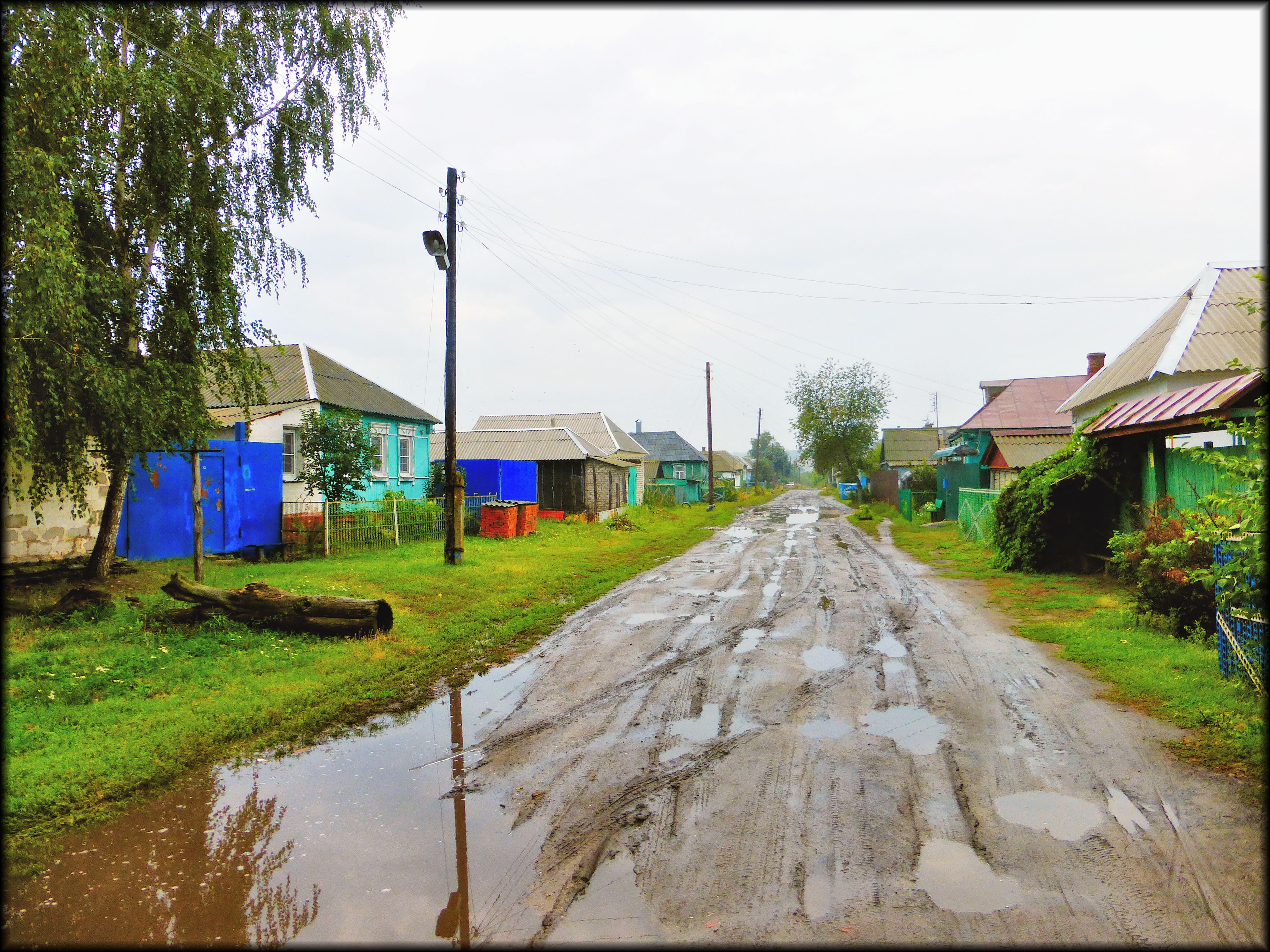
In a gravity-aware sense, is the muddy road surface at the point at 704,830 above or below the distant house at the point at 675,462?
below

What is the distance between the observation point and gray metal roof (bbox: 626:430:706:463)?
234 feet

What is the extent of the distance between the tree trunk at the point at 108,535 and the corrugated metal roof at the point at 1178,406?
574 inches

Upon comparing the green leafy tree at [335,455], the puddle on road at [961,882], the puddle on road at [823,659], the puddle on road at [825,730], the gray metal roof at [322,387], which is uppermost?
the gray metal roof at [322,387]

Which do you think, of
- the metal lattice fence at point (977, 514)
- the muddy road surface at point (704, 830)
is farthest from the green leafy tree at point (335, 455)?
the metal lattice fence at point (977, 514)

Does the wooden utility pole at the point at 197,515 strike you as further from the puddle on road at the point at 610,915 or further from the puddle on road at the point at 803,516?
the puddle on road at the point at 803,516

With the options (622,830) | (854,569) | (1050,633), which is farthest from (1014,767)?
(854,569)

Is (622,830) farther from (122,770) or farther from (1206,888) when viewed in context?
(122,770)

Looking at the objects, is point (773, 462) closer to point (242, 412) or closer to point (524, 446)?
point (524, 446)

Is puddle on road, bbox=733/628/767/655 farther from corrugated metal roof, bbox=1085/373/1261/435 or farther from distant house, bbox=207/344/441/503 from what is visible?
distant house, bbox=207/344/441/503

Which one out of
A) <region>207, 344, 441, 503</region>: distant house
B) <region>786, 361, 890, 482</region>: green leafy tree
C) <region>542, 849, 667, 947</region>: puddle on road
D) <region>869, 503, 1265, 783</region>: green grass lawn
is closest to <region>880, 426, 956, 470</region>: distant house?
<region>786, 361, 890, 482</region>: green leafy tree

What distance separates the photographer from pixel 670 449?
72.7 metres

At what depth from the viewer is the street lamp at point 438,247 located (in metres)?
14.3

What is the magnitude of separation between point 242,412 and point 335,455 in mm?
2619

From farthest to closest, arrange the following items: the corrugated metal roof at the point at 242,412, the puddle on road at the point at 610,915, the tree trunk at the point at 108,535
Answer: the corrugated metal roof at the point at 242,412
the tree trunk at the point at 108,535
the puddle on road at the point at 610,915
